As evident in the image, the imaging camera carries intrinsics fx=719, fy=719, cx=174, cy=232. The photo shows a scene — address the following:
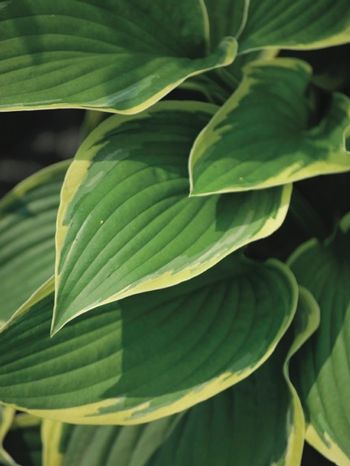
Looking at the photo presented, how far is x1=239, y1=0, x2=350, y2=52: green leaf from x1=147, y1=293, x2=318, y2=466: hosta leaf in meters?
0.30

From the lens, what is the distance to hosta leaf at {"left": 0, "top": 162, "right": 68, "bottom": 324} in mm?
1029

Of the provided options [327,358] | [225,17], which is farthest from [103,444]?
[225,17]

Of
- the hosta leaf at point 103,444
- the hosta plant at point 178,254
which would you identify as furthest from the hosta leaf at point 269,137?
the hosta leaf at point 103,444

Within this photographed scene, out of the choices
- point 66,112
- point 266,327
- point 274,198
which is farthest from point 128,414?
point 66,112

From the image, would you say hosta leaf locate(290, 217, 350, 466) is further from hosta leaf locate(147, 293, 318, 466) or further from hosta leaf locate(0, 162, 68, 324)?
hosta leaf locate(0, 162, 68, 324)

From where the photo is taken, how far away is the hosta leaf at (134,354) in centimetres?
76

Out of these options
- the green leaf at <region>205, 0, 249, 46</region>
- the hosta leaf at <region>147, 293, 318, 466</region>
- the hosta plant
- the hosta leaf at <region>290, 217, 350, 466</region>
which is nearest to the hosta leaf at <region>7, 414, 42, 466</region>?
the hosta plant

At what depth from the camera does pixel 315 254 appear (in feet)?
3.05

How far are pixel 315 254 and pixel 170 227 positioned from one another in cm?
26

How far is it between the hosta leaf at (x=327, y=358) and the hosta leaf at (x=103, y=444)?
0.18m

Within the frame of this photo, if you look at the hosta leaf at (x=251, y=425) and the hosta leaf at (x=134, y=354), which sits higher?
the hosta leaf at (x=134, y=354)

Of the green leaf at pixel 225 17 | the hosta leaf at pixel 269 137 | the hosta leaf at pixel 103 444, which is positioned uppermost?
the green leaf at pixel 225 17

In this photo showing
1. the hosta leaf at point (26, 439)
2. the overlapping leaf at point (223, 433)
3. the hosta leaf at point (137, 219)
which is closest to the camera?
the hosta leaf at point (137, 219)

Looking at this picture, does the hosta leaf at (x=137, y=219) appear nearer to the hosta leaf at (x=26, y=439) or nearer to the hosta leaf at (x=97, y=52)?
the hosta leaf at (x=97, y=52)
